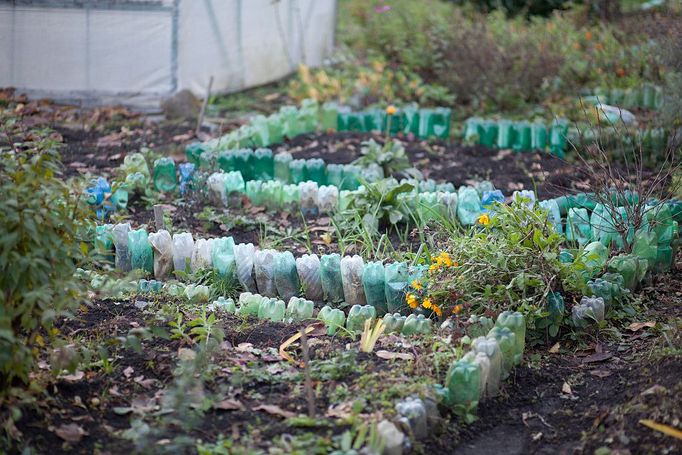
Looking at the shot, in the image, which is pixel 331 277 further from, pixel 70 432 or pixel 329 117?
pixel 329 117

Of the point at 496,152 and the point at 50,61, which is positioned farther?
the point at 50,61

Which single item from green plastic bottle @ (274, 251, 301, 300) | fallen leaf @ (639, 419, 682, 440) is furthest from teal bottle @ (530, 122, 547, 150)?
fallen leaf @ (639, 419, 682, 440)

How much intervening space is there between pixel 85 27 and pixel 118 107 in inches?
29.0

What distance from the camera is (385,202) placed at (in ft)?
17.2

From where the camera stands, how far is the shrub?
9.70 feet

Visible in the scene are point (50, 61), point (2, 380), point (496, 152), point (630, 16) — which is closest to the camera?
point (2, 380)

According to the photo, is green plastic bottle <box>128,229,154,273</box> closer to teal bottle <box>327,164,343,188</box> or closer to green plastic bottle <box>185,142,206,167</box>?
green plastic bottle <box>185,142,206,167</box>

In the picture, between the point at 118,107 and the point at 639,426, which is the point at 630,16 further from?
the point at 639,426

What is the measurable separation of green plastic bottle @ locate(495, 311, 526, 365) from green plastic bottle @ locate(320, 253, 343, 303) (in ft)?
3.21

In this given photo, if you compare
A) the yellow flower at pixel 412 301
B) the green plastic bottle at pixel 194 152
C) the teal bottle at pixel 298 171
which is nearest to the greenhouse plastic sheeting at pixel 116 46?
the green plastic bottle at pixel 194 152

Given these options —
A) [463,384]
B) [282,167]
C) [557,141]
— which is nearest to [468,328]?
[463,384]

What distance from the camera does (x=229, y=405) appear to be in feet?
10.7

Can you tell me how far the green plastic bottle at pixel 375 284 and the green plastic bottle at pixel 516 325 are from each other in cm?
72

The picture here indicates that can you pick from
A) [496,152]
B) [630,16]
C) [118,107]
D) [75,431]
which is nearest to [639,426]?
[75,431]
